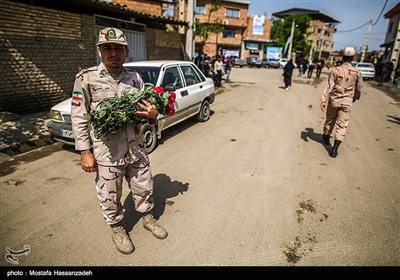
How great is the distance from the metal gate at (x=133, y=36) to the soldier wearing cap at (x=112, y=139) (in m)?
8.53

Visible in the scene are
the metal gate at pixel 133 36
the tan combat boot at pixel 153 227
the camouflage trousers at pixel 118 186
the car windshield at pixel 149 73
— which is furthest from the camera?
the metal gate at pixel 133 36

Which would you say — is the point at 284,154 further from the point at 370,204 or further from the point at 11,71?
the point at 11,71

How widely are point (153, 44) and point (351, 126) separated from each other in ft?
30.2

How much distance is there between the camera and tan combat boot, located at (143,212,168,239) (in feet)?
8.66

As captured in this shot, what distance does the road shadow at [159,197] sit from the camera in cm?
298

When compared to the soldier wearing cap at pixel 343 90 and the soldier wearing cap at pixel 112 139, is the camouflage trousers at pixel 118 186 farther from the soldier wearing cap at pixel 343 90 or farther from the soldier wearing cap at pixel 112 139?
the soldier wearing cap at pixel 343 90

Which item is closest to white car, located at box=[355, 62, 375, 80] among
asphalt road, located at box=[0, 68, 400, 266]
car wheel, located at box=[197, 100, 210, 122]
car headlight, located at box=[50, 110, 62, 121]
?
asphalt road, located at box=[0, 68, 400, 266]

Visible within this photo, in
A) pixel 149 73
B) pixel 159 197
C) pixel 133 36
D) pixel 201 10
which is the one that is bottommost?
pixel 159 197

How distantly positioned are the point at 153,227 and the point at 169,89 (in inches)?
116

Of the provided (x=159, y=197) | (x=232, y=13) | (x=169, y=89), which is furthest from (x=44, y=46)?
(x=232, y=13)

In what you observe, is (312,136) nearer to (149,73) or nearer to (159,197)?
(149,73)

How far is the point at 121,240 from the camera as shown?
2.49m

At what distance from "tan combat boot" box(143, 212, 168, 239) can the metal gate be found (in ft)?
29.3

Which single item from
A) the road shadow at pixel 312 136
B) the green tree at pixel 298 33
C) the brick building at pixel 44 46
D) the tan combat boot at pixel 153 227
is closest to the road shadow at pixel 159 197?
the tan combat boot at pixel 153 227
